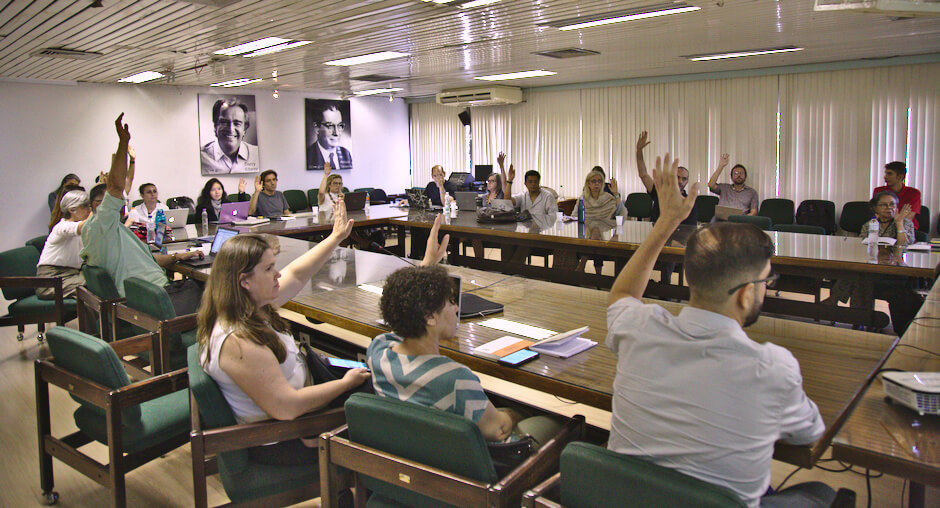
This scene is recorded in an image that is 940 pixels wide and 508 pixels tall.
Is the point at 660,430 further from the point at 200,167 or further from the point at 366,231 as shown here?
the point at 200,167

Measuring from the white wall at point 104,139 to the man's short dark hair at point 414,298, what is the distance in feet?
29.9

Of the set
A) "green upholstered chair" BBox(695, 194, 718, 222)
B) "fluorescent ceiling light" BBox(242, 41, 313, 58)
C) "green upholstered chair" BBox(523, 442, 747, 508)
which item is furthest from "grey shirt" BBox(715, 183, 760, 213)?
"green upholstered chair" BBox(523, 442, 747, 508)

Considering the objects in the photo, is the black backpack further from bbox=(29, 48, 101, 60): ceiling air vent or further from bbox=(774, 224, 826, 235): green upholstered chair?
bbox=(29, 48, 101, 60): ceiling air vent

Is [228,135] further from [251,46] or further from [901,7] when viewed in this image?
[901,7]

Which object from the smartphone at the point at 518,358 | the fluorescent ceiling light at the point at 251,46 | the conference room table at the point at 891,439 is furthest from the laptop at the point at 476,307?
the fluorescent ceiling light at the point at 251,46

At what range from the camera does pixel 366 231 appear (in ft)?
26.3

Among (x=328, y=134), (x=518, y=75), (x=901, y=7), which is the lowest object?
(x=901, y=7)

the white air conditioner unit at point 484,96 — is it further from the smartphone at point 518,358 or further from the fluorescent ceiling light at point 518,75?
the smartphone at point 518,358

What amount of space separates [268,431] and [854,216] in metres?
7.91

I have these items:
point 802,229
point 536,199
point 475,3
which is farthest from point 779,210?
point 475,3

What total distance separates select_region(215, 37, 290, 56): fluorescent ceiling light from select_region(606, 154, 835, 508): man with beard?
5233mm

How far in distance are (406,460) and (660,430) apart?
66 centimetres

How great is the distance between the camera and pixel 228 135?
10953mm

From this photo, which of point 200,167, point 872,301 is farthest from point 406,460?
point 200,167
